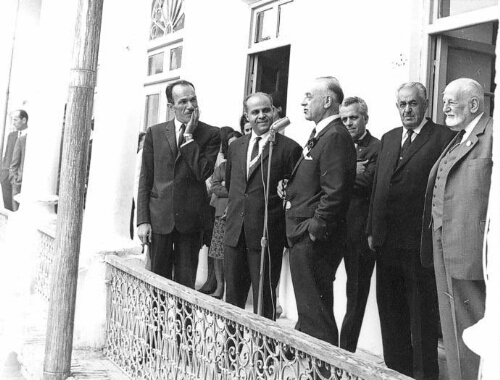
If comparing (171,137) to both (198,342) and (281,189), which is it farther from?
(198,342)

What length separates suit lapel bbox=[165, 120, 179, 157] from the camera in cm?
455

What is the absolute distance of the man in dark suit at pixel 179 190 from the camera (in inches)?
176

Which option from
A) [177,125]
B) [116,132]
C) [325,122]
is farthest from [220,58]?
[325,122]

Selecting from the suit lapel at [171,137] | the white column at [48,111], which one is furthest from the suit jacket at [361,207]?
the white column at [48,111]

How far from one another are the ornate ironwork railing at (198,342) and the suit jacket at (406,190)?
995 millimetres

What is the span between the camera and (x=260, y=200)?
14.0 feet

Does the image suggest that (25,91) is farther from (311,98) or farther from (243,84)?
(311,98)

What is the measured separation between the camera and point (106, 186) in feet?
15.8

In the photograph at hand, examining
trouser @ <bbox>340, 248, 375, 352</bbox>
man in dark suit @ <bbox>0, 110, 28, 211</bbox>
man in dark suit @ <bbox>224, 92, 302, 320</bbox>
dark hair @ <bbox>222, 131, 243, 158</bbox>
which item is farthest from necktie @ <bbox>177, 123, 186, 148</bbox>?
man in dark suit @ <bbox>0, 110, 28, 211</bbox>

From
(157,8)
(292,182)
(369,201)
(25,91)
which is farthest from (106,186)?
(25,91)

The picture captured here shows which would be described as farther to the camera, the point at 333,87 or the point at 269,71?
the point at 269,71

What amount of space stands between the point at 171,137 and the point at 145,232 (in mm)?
668

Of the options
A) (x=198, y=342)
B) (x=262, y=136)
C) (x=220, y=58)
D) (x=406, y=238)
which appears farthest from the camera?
(x=220, y=58)

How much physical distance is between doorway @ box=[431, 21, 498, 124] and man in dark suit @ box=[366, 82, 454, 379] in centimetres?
104
